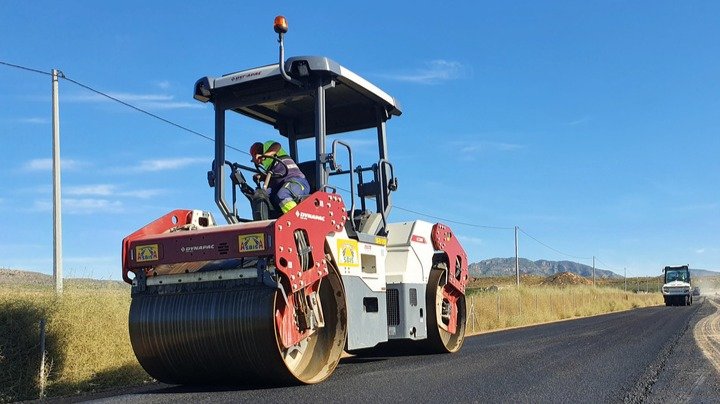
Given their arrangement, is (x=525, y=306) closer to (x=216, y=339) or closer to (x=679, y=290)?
(x=679, y=290)

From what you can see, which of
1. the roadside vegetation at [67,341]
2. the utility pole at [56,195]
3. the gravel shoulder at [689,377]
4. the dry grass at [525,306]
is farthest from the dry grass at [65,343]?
the dry grass at [525,306]

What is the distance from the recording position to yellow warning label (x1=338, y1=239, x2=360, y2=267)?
21.6 feet

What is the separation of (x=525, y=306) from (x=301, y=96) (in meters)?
22.5

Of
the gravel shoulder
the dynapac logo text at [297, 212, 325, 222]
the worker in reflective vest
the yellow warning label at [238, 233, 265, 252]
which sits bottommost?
the gravel shoulder

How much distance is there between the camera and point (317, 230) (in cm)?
612

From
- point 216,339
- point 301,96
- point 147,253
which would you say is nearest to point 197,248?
point 147,253

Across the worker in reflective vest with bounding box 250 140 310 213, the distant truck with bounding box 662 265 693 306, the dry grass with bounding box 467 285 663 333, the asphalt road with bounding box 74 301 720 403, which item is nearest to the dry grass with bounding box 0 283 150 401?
the asphalt road with bounding box 74 301 720 403

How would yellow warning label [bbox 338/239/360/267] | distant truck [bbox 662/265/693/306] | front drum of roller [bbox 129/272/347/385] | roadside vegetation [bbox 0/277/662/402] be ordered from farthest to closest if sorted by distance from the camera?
distant truck [bbox 662/265/693/306] → roadside vegetation [bbox 0/277/662/402] → yellow warning label [bbox 338/239/360/267] → front drum of roller [bbox 129/272/347/385]

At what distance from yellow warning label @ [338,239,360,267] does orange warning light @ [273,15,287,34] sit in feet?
6.47

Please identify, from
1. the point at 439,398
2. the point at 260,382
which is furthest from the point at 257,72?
the point at 439,398

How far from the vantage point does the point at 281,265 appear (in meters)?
5.58

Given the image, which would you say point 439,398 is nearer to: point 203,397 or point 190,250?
point 203,397

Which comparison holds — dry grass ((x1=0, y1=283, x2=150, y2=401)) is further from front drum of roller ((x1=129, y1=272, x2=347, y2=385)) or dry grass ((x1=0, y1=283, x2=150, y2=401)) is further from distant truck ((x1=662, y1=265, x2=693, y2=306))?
distant truck ((x1=662, y1=265, x2=693, y2=306))

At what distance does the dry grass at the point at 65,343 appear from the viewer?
8992 millimetres
